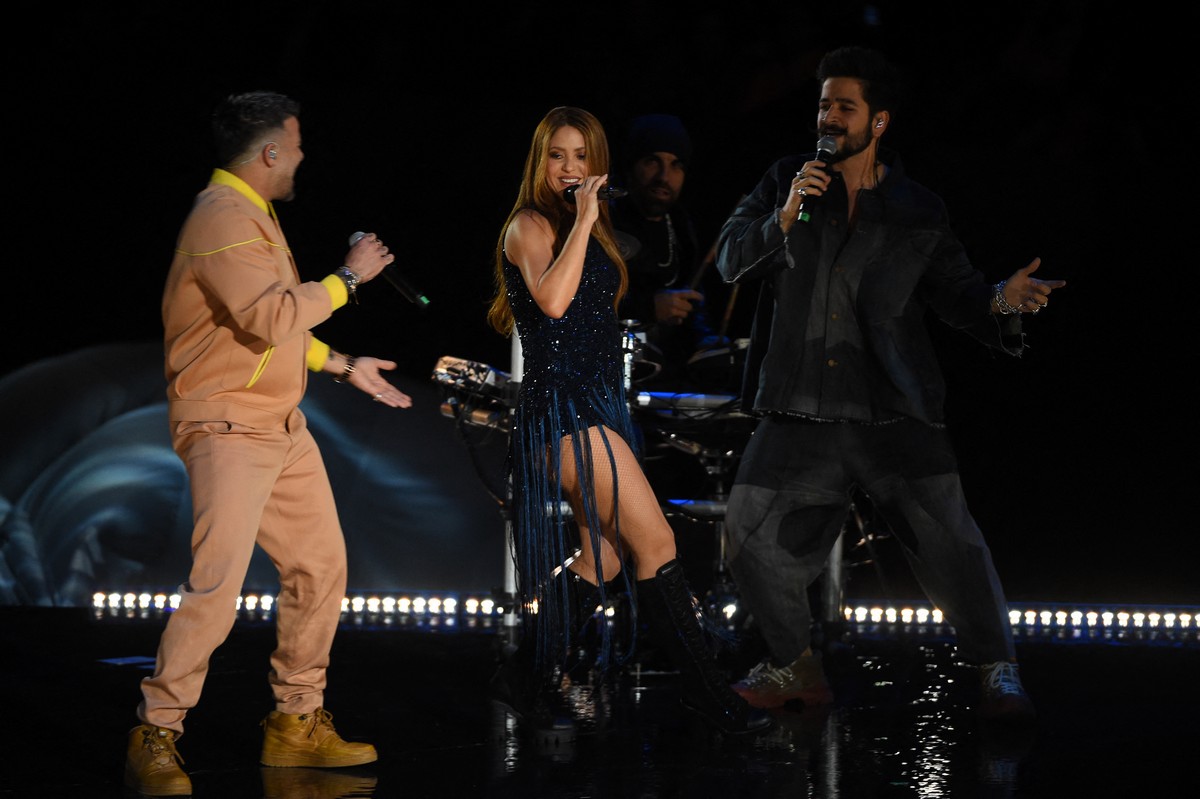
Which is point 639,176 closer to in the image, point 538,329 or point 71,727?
point 538,329

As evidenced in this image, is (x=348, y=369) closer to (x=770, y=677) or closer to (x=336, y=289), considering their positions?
(x=336, y=289)

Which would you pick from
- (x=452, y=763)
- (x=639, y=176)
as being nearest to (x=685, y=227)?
(x=639, y=176)

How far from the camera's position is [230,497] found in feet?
9.86

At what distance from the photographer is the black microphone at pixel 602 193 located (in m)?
3.32

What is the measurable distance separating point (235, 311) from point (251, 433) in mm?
284

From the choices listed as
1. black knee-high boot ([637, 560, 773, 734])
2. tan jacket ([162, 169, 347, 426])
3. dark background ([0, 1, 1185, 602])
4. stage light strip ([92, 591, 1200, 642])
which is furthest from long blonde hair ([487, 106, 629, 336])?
dark background ([0, 1, 1185, 602])

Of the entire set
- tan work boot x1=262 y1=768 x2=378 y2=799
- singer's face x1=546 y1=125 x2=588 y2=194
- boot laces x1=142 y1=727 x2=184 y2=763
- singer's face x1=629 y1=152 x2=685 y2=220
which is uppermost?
singer's face x1=629 y1=152 x2=685 y2=220

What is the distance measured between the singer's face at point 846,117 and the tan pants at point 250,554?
170cm

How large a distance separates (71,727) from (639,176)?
103 inches

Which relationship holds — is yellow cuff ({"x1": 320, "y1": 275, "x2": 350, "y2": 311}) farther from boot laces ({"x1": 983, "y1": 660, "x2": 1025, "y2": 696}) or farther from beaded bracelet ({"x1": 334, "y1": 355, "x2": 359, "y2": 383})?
boot laces ({"x1": 983, "y1": 660, "x2": 1025, "y2": 696})

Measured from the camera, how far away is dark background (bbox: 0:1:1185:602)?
6383 millimetres

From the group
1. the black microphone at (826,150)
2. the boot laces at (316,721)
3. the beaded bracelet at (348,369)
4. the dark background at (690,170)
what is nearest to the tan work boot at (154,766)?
the boot laces at (316,721)

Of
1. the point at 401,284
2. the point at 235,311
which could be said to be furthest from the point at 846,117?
the point at 235,311

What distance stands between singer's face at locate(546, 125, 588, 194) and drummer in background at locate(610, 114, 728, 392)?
1266mm
